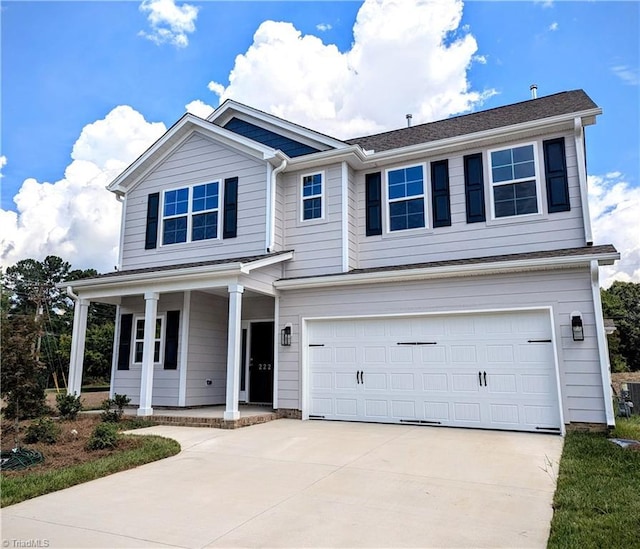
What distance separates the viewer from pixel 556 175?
9062 mm

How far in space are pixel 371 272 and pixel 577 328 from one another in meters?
3.72

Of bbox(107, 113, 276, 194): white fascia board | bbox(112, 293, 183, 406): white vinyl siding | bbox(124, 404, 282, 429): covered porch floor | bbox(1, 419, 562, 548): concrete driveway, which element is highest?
A: bbox(107, 113, 276, 194): white fascia board

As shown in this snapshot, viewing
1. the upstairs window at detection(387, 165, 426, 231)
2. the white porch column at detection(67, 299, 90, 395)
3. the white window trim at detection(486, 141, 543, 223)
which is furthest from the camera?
the white porch column at detection(67, 299, 90, 395)

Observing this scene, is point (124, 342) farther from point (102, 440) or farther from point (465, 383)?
point (465, 383)

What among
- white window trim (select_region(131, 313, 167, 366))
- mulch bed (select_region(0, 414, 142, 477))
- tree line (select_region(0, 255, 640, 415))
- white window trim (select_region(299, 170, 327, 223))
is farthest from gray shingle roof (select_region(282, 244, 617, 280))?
tree line (select_region(0, 255, 640, 415))

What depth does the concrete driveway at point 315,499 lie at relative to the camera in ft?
11.9

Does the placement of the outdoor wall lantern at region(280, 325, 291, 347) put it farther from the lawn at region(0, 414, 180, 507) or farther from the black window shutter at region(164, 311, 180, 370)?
the lawn at region(0, 414, 180, 507)

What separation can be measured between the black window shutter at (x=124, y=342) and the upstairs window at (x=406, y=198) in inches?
277

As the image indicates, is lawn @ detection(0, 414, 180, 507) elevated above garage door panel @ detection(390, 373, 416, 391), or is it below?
below

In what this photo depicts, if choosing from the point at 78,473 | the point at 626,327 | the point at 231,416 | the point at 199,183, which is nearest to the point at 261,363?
the point at 231,416

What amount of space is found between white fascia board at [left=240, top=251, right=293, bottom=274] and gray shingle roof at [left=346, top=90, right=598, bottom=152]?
3358 millimetres

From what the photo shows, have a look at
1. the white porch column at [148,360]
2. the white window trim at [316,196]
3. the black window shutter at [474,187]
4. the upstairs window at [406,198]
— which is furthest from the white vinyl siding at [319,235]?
the white porch column at [148,360]

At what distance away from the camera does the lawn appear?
4.93 m

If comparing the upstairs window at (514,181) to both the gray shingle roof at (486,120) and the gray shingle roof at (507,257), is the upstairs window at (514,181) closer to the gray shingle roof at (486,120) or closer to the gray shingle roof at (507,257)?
the gray shingle roof at (486,120)
